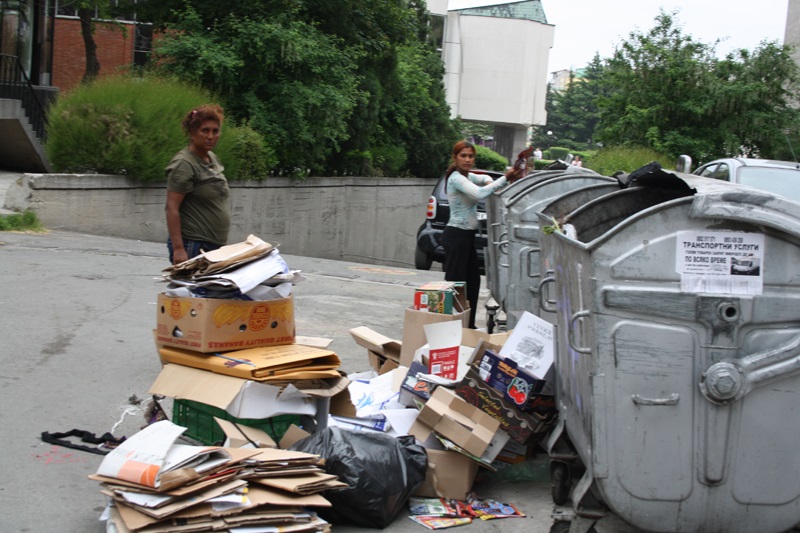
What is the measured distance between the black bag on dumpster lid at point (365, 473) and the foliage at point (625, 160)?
1203cm

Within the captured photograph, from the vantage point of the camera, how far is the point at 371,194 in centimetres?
2172

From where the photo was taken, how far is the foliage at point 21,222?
1152 cm

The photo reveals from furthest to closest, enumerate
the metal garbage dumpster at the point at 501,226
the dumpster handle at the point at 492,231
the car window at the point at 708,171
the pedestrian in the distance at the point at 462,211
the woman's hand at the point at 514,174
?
the car window at the point at 708,171
the dumpster handle at the point at 492,231
the woman's hand at the point at 514,174
the pedestrian in the distance at the point at 462,211
the metal garbage dumpster at the point at 501,226

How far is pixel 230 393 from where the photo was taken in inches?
174

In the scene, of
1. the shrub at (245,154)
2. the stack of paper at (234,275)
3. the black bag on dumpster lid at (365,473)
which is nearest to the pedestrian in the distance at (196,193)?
the stack of paper at (234,275)

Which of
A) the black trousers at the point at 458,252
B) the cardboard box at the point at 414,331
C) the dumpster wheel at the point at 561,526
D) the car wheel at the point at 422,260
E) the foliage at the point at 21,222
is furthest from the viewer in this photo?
the car wheel at the point at 422,260

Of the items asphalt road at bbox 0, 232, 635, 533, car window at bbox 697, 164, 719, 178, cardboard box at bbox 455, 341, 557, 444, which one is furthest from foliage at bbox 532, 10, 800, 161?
cardboard box at bbox 455, 341, 557, 444

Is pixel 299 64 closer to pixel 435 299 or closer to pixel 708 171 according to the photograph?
pixel 708 171

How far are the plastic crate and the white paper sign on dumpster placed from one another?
2114mm

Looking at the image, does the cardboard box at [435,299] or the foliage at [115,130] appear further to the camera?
the foliage at [115,130]

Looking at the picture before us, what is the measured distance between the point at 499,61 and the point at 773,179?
35.5 metres

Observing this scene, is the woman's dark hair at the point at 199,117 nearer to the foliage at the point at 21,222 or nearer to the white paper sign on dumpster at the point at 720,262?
the white paper sign on dumpster at the point at 720,262

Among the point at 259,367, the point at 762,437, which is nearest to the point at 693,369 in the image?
the point at 762,437

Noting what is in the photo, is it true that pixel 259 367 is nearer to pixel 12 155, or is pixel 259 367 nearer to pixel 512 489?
pixel 512 489
